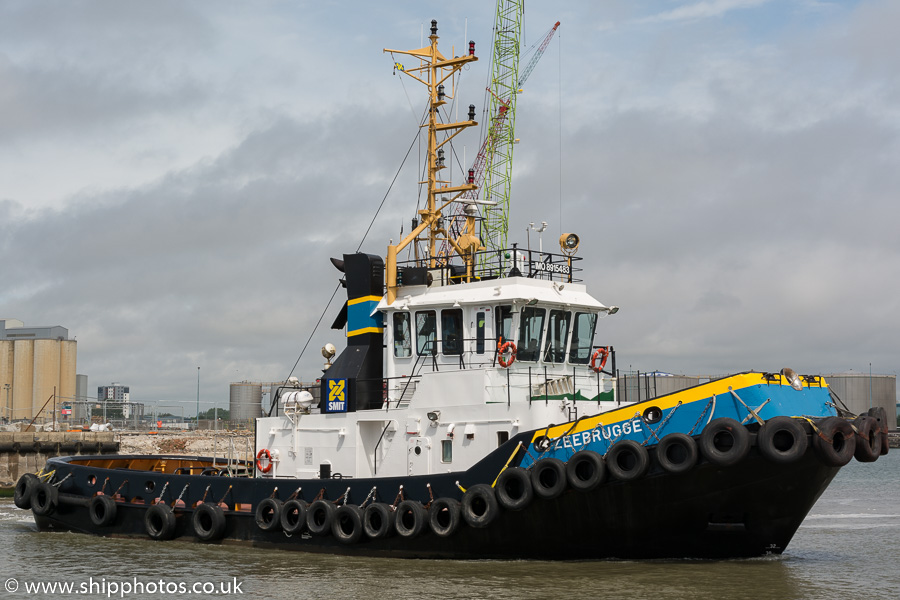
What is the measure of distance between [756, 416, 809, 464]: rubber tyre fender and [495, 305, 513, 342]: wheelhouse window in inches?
168

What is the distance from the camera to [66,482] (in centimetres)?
1834

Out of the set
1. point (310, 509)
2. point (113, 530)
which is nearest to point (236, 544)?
point (310, 509)

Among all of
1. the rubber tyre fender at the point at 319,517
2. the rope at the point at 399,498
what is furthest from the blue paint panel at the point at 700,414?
the rubber tyre fender at the point at 319,517

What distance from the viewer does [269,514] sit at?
1524 cm

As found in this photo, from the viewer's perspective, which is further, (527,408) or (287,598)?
(527,408)

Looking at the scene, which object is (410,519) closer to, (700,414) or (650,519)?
(650,519)

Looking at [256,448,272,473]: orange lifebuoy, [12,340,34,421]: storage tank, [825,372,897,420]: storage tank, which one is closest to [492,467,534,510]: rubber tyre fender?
[256,448,272,473]: orange lifebuoy

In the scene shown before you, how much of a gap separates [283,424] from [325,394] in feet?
3.24

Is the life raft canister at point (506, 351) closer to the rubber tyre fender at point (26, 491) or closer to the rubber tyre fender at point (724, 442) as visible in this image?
the rubber tyre fender at point (724, 442)

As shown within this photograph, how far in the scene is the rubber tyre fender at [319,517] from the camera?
14.5 m

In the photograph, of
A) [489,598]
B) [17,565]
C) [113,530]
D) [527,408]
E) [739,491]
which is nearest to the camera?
[489,598]

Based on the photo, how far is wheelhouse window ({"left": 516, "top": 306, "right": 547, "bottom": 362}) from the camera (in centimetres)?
1518

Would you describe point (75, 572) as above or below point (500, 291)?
below

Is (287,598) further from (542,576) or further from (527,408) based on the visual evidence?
(527,408)
